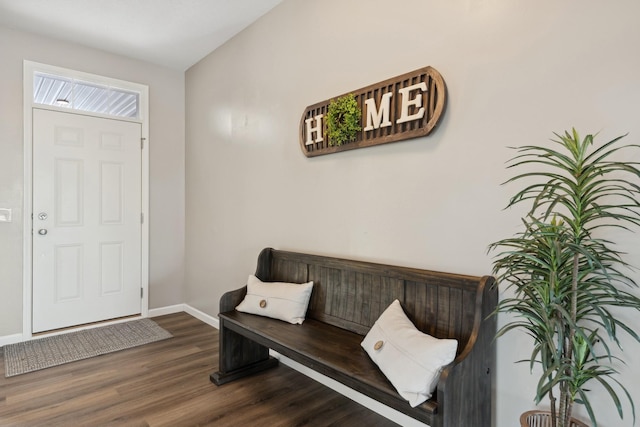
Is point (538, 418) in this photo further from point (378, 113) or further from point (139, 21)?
point (139, 21)

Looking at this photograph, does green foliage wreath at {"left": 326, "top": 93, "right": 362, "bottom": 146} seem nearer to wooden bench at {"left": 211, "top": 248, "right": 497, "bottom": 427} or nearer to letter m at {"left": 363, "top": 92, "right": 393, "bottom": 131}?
letter m at {"left": 363, "top": 92, "right": 393, "bottom": 131}

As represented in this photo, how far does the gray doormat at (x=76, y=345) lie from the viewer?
112 inches

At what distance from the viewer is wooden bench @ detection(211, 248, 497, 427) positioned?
148 centimetres

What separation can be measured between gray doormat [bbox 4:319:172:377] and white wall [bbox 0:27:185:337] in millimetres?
322

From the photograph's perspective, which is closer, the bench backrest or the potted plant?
the potted plant

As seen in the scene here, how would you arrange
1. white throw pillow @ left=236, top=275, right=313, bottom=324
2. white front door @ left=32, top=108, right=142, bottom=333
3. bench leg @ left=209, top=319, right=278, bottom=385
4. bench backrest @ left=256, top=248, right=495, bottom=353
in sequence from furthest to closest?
white front door @ left=32, top=108, right=142, bottom=333 → bench leg @ left=209, top=319, right=278, bottom=385 → white throw pillow @ left=236, top=275, right=313, bottom=324 → bench backrest @ left=256, top=248, right=495, bottom=353

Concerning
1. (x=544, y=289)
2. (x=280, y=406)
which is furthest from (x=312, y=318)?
(x=544, y=289)

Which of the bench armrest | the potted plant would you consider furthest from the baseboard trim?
the potted plant

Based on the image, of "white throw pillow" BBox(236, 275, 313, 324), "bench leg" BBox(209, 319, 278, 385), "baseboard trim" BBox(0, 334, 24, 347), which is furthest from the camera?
"baseboard trim" BBox(0, 334, 24, 347)

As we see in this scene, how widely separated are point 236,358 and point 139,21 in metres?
Answer: 2.87

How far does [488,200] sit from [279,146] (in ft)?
5.58

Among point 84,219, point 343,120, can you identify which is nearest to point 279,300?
point 343,120

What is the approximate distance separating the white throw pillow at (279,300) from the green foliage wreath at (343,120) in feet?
3.15

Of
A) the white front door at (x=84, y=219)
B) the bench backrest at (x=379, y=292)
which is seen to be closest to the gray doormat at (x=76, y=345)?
the white front door at (x=84, y=219)
